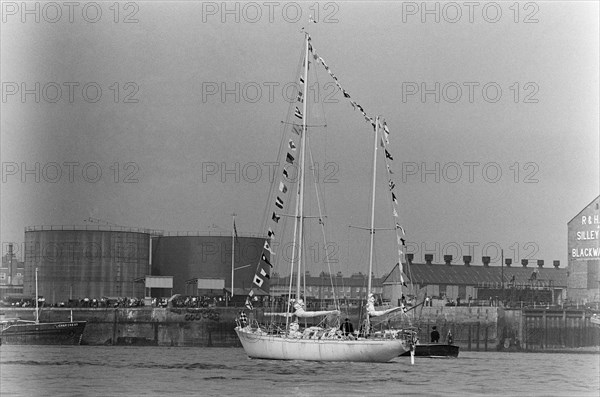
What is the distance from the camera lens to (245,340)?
76375 mm

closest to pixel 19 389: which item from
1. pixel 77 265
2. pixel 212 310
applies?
pixel 212 310

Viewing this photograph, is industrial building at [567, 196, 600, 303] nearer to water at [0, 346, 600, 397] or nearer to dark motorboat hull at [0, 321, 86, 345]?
water at [0, 346, 600, 397]

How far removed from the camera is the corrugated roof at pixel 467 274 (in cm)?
13532

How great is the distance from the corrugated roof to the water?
51412 millimetres

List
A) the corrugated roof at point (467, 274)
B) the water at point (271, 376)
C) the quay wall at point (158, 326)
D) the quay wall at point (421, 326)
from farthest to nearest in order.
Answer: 1. the corrugated roof at point (467, 274)
2. the quay wall at point (421, 326)
3. the quay wall at point (158, 326)
4. the water at point (271, 376)

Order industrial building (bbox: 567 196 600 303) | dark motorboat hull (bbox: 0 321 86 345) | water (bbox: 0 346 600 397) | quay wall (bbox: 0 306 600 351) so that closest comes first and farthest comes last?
water (bbox: 0 346 600 397) < dark motorboat hull (bbox: 0 321 86 345) < quay wall (bbox: 0 306 600 351) < industrial building (bbox: 567 196 600 303)

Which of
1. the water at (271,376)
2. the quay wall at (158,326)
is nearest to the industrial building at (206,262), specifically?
the quay wall at (158,326)

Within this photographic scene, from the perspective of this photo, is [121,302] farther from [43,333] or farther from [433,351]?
[433,351]

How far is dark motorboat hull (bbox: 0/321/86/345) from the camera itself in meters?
98.3

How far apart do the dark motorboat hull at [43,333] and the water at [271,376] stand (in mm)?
15264

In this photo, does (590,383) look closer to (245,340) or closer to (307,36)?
(245,340)

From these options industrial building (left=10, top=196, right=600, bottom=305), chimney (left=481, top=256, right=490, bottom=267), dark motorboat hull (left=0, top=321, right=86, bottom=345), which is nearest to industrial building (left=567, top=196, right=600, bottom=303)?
industrial building (left=10, top=196, right=600, bottom=305)

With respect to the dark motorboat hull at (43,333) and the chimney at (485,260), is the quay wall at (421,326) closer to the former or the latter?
the dark motorboat hull at (43,333)

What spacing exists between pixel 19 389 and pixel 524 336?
6497 centimetres
